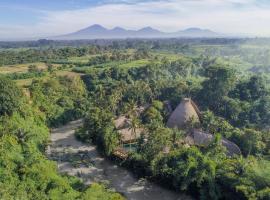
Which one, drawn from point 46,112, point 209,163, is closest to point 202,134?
point 209,163

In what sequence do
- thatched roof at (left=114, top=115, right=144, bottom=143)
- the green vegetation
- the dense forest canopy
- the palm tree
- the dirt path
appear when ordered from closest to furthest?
the green vegetation
the dense forest canopy
the dirt path
the palm tree
thatched roof at (left=114, top=115, right=144, bottom=143)

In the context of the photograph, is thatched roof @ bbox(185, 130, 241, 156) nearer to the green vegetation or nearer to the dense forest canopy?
the dense forest canopy

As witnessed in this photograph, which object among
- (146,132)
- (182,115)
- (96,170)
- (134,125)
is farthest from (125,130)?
(96,170)

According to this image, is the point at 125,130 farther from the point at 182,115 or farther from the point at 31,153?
the point at 31,153

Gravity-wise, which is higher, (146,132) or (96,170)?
(146,132)

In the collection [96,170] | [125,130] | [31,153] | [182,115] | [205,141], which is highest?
[182,115]

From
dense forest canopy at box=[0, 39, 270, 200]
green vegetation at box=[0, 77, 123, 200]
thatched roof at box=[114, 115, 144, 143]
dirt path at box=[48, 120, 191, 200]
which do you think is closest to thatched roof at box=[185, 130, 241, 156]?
dense forest canopy at box=[0, 39, 270, 200]

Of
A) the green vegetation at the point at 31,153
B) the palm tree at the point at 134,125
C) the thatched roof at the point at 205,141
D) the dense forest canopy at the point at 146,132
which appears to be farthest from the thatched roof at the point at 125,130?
the green vegetation at the point at 31,153

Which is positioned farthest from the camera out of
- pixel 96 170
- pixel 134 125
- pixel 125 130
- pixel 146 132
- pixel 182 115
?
pixel 182 115
